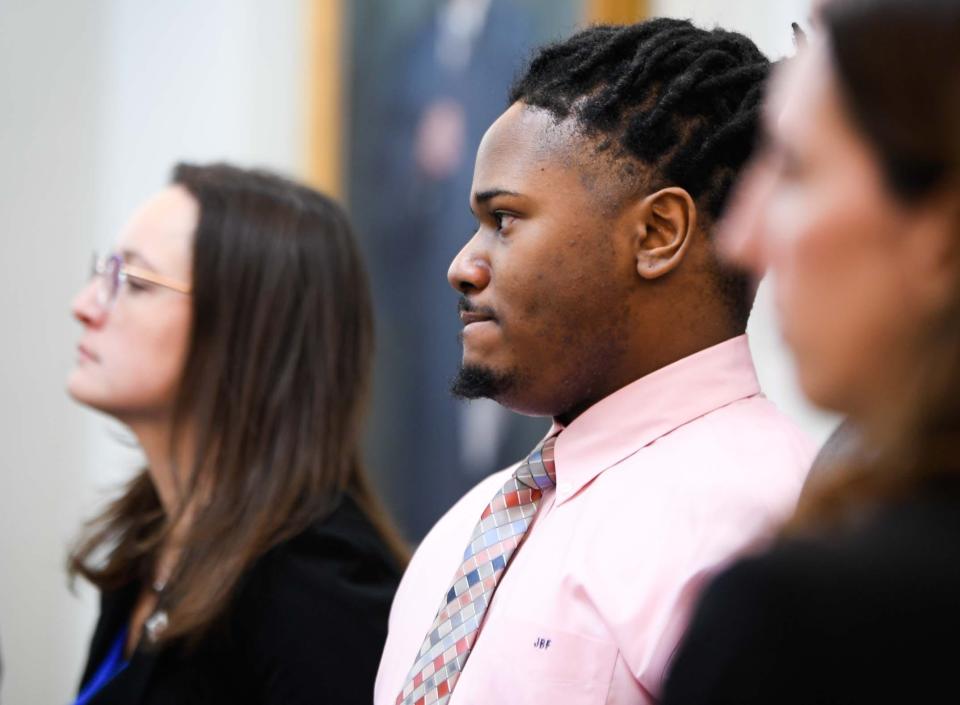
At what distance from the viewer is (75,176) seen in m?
4.60

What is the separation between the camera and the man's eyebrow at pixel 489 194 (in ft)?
4.83

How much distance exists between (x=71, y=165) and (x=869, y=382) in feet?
14.0

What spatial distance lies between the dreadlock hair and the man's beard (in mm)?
279

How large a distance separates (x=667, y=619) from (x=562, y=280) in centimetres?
43

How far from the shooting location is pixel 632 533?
4.18ft

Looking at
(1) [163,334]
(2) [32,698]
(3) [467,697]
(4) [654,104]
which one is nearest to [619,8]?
(1) [163,334]

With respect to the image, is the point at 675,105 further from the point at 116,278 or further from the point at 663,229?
the point at 116,278

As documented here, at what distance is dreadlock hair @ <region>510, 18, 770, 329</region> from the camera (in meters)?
1.44

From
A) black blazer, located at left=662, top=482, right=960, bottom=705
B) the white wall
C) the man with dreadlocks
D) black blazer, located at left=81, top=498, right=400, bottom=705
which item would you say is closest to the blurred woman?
black blazer, located at left=662, top=482, right=960, bottom=705

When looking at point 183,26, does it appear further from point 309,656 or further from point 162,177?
→ point 309,656

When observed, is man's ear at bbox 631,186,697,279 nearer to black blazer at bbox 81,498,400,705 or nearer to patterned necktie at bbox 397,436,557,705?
patterned necktie at bbox 397,436,557,705

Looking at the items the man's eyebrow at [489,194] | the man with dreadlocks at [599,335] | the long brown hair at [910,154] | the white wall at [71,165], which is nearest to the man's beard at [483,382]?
the man with dreadlocks at [599,335]

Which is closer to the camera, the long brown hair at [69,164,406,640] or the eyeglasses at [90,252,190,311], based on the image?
the long brown hair at [69,164,406,640]

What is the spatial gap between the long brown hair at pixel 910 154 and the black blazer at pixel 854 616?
23 millimetres
